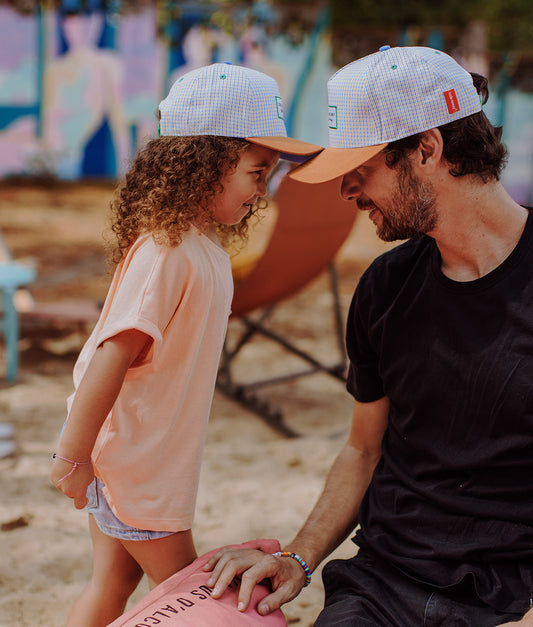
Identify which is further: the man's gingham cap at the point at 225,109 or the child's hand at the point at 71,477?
the man's gingham cap at the point at 225,109

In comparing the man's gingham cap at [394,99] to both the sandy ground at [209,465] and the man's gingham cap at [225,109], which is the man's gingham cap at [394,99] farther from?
the sandy ground at [209,465]

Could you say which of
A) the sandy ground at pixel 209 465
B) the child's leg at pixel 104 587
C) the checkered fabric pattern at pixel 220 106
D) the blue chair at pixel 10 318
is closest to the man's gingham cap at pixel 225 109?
the checkered fabric pattern at pixel 220 106

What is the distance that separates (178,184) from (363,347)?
0.56 meters

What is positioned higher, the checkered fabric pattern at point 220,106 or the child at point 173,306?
the checkered fabric pattern at point 220,106

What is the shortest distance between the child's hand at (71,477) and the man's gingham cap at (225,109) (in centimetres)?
77

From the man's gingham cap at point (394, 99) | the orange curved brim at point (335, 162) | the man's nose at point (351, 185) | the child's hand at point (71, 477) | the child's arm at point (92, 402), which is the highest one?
the man's gingham cap at point (394, 99)

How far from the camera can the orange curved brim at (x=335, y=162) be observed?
1588 millimetres

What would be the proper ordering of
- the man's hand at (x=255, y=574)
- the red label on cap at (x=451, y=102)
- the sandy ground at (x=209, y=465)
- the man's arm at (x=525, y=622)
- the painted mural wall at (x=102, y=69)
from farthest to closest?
1. the painted mural wall at (x=102, y=69)
2. the sandy ground at (x=209, y=465)
3. the red label on cap at (x=451, y=102)
4. the man's hand at (x=255, y=574)
5. the man's arm at (x=525, y=622)

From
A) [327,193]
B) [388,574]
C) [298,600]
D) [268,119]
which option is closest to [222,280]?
[268,119]

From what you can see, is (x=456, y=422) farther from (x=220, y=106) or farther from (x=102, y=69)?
(x=102, y=69)

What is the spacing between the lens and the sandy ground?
257 cm

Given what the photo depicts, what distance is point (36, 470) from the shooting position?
3.41 m

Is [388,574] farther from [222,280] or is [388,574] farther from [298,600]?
[298,600]

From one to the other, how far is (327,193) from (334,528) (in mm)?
2662
